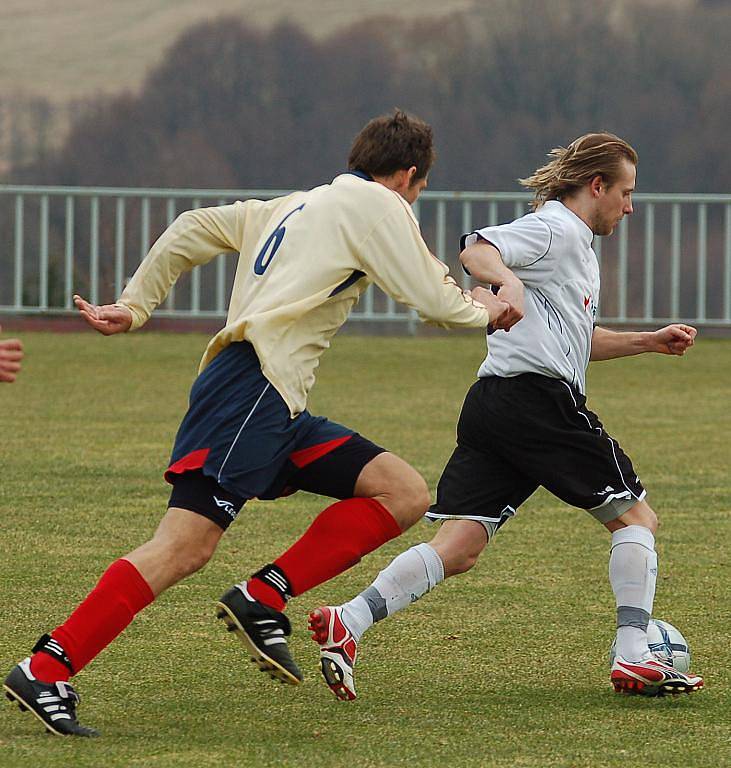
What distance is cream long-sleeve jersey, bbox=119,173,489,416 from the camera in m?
3.57

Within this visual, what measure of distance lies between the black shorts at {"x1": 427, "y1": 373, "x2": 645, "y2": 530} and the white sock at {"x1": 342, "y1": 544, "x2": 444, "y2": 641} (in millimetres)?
131

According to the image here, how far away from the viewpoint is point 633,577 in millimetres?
3939

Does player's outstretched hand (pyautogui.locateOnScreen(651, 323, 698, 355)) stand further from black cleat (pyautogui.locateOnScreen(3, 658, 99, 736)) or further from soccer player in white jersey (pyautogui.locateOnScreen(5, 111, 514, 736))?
black cleat (pyautogui.locateOnScreen(3, 658, 99, 736))

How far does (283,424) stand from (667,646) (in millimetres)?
1143

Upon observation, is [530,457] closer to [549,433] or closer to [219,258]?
[549,433]

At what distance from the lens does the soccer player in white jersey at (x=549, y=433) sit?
3855 millimetres

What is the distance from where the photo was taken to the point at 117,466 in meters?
7.59

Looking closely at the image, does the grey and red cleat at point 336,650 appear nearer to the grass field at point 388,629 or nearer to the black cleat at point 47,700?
the grass field at point 388,629

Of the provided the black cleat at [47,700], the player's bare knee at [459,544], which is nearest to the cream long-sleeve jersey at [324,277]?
the player's bare knee at [459,544]

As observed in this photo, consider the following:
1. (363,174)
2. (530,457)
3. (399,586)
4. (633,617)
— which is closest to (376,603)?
(399,586)

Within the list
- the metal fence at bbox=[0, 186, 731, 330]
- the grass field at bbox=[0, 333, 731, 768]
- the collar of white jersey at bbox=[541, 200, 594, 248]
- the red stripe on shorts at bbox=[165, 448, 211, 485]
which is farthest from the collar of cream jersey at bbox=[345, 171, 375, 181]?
the metal fence at bbox=[0, 186, 731, 330]

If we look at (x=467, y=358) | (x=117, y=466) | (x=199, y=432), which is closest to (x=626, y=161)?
(x=199, y=432)

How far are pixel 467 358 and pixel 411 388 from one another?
5.42ft

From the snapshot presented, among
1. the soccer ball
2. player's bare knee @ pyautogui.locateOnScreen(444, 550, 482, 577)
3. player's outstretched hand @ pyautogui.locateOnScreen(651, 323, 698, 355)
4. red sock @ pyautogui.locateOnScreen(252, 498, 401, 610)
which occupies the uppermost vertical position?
player's outstretched hand @ pyautogui.locateOnScreen(651, 323, 698, 355)
